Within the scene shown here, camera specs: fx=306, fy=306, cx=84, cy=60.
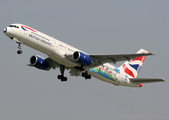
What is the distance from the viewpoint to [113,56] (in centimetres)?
3784

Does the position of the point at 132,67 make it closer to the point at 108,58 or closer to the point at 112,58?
the point at 112,58

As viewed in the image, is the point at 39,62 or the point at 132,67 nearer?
the point at 39,62

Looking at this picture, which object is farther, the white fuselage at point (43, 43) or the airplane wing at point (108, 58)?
the airplane wing at point (108, 58)

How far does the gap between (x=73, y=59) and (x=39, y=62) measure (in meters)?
6.70

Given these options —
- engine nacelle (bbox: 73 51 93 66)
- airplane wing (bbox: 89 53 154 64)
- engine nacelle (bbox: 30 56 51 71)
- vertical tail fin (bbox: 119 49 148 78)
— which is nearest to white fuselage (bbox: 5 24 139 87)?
engine nacelle (bbox: 73 51 93 66)

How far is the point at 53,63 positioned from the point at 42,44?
22.3ft

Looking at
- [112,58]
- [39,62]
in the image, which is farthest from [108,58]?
[39,62]

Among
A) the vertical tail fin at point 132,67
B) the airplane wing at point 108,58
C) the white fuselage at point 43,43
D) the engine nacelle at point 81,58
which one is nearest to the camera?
the white fuselage at point 43,43

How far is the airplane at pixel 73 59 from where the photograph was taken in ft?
117

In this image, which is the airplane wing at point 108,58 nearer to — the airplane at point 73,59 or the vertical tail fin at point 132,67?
the airplane at point 73,59

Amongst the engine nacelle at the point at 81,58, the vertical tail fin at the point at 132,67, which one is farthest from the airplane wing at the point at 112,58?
the vertical tail fin at the point at 132,67

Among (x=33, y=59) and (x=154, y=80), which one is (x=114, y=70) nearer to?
(x=154, y=80)

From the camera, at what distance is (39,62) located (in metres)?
41.5

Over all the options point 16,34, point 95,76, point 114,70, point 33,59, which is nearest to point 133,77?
point 114,70
